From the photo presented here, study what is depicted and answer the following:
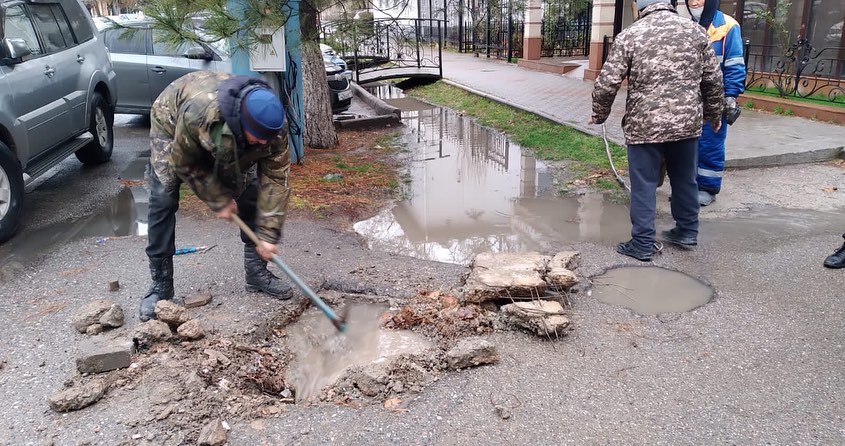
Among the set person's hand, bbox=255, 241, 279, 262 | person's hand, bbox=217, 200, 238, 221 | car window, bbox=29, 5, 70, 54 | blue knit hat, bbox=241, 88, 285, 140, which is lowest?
person's hand, bbox=255, 241, 279, 262

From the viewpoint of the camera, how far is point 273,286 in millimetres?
3980

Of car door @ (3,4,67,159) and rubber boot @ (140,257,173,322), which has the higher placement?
car door @ (3,4,67,159)

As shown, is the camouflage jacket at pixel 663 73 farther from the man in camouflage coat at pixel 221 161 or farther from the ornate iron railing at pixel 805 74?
the ornate iron railing at pixel 805 74

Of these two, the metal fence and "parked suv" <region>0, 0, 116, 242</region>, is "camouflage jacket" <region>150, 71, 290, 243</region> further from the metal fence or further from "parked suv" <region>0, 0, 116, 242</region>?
the metal fence

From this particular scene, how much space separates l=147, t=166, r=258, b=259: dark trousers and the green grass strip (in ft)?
14.9

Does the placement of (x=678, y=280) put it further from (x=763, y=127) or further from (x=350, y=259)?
(x=763, y=127)

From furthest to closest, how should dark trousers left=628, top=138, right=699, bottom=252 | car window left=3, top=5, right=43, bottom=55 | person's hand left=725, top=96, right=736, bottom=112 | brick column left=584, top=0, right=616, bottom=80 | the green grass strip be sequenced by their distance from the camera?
brick column left=584, top=0, right=616, bottom=80 < the green grass strip < car window left=3, top=5, right=43, bottom=55 < person's hand left=725, top=96, right=736, bottom=112 < dark trousers left=628, top=138, right=699, bottom=252

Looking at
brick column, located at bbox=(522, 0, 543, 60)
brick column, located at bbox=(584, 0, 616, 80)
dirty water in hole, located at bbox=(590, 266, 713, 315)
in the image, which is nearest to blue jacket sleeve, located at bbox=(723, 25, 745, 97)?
dirty water in hole, located at bbox=(590, 266, 713, 315)

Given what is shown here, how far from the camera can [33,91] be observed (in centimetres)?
553

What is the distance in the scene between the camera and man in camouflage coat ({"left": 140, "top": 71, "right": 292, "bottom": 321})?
2.89 meters

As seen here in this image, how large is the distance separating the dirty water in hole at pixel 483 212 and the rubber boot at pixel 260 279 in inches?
49.2

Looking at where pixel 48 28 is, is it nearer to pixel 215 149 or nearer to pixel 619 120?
pixel 215 149

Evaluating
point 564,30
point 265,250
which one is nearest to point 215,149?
point 265,250

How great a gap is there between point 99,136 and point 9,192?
260cm
